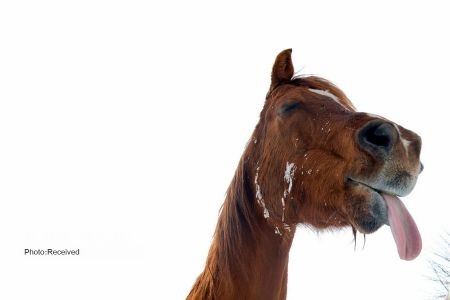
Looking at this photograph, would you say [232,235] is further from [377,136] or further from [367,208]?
[377,136]

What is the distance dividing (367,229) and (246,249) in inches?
35.4

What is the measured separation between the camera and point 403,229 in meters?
2.80

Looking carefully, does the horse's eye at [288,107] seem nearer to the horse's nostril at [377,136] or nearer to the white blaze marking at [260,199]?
the white blaze marking at [260,199]

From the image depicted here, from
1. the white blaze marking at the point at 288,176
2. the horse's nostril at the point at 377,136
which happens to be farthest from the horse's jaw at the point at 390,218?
the white blaze marking at the point at 288,176

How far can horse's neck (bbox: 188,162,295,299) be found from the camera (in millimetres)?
3445

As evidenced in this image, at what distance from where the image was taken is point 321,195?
316cm

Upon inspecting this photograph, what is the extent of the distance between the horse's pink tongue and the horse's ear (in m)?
1.31

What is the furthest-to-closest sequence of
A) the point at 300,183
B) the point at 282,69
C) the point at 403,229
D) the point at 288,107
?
the point at 282,69 → the point at 288,107 → the point at 300,183 → the point at 403,229

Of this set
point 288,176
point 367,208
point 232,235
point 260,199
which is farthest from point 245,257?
point 367,208

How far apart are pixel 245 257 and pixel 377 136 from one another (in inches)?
47.7

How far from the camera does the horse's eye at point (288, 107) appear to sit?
136 inches

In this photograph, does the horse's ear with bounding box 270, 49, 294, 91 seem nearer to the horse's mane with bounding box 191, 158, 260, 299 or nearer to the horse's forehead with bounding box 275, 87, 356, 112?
the horse's forehead with bounding box 275, 87, 356, 112

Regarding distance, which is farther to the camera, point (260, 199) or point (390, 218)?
point (260, 199)

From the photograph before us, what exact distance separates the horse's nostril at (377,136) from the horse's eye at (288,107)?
639mm
